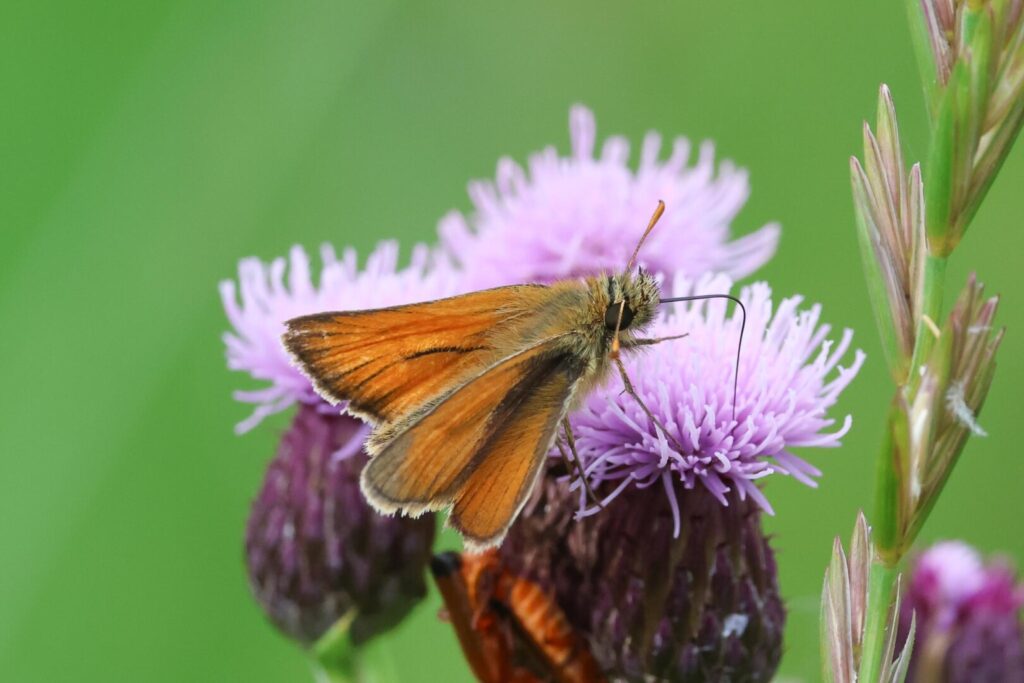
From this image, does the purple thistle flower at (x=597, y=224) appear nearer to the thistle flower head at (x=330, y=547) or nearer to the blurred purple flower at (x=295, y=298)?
the blurred purple flower at (x=295, y=298)

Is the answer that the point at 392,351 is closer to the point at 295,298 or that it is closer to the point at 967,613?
the point at 295,298

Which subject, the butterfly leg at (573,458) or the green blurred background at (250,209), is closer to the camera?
the butterfly leg at (573,458)

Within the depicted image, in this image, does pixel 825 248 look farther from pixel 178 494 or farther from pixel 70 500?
pixel 70 500

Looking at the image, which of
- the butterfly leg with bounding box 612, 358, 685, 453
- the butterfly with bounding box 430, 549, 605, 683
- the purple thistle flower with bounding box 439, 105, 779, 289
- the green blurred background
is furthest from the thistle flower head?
the green blurred background

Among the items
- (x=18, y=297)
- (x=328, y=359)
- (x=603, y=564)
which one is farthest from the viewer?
(x=18, y=297)

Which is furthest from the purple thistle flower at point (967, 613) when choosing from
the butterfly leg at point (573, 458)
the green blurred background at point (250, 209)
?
the butterfly leg at point (573, 458)

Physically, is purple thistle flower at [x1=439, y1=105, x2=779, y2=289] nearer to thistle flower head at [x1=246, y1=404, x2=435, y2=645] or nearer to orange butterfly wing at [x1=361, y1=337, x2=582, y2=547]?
thistle flower head at [x1=246, y1=404, x2=435, y2=645]

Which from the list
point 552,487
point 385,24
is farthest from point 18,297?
point 552,487
